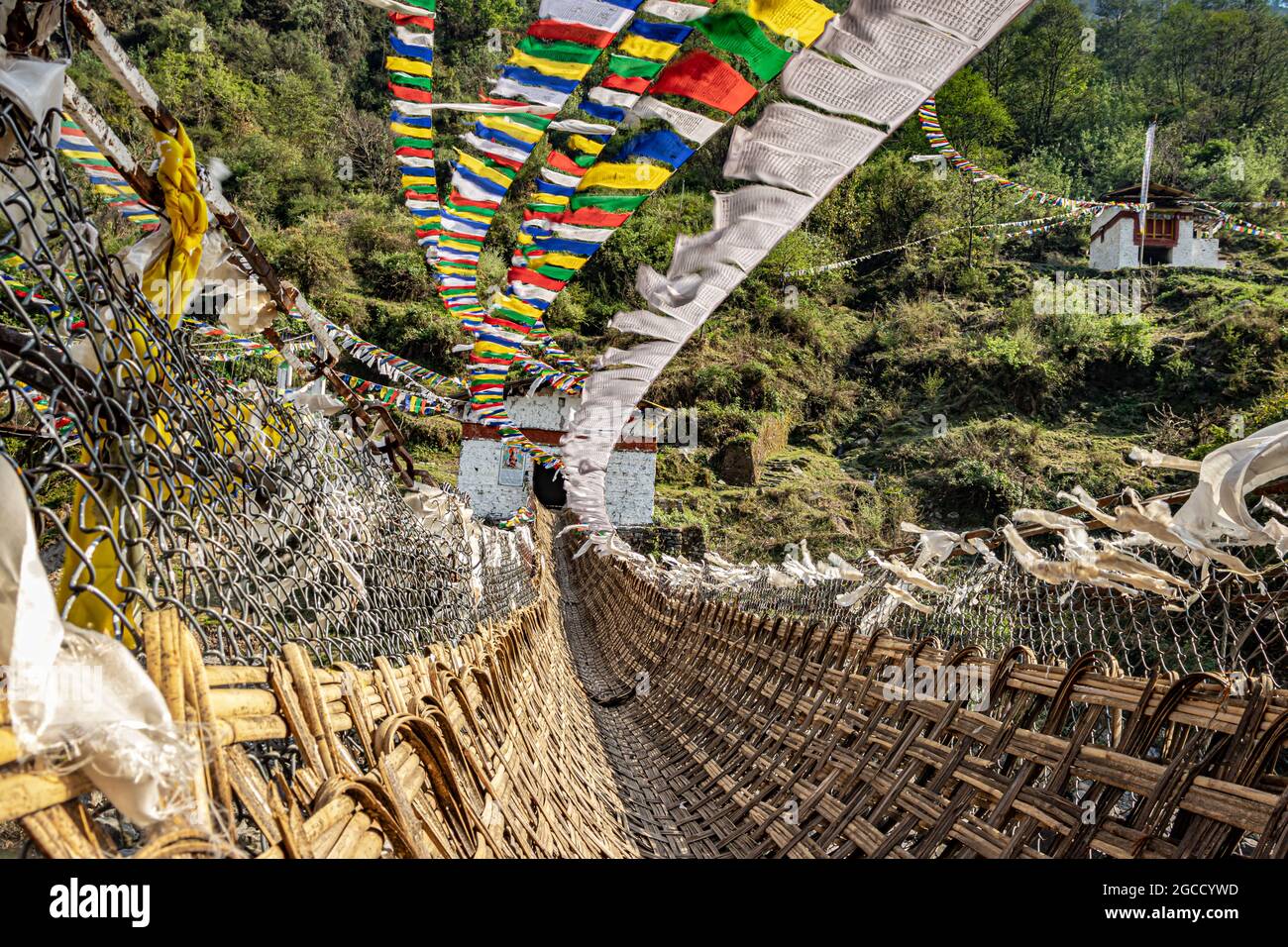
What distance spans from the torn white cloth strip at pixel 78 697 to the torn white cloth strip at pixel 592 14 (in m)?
2.57

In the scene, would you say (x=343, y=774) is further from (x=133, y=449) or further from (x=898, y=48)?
(x=898, y=48)

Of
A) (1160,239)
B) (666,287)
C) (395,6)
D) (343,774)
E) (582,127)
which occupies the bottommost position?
(343,774)

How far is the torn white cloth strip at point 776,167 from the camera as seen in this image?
216 cm

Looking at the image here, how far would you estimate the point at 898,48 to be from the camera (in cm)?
176

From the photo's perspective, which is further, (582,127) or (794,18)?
(582,127)

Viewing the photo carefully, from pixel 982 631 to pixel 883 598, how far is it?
20.0 inches

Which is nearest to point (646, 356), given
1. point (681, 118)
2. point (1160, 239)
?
point (681, 118)

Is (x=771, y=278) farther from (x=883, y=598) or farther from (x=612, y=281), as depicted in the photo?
(x=883, y=598)

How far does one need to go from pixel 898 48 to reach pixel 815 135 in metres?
0.34

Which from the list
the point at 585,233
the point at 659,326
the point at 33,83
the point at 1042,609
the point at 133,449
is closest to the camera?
the point at 33,83

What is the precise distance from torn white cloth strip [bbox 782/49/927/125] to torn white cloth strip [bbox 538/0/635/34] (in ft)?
3.12

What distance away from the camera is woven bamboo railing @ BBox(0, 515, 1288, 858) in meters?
0.80

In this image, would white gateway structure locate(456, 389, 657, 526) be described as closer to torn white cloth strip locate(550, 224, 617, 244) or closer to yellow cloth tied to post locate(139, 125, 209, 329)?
torn white cloth strip locate(550, 224, 617, 244)

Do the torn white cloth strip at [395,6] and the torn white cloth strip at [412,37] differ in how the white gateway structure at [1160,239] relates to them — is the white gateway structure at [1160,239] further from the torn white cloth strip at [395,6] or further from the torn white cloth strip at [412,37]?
the torn white cloth strip at [395,6]
